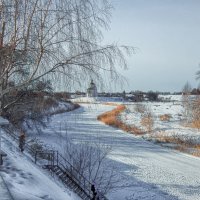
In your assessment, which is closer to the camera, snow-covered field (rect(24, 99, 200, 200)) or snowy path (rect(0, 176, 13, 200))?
snowy path (rect(0, 176, 13, 200))

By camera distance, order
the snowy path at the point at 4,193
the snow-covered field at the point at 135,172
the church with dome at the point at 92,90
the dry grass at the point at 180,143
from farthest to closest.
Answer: the dry grass at the point at 180,143 < the snow-covered field at the point at 135,172 < the church with dome at the point at 92,90 < the snowy path at the point at 4,193

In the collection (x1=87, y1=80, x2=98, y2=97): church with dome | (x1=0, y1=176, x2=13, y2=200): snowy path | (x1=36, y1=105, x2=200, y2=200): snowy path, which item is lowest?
(x1=36, y1=105, x2=200, y2=200): snowy path

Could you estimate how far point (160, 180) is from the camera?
2647 centimetres

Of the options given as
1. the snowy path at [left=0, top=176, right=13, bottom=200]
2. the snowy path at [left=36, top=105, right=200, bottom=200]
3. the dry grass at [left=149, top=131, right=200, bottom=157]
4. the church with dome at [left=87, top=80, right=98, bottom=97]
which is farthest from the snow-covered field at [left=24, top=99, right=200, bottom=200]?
the snowy path at [left=0, top=176, right=13, bottom=200]

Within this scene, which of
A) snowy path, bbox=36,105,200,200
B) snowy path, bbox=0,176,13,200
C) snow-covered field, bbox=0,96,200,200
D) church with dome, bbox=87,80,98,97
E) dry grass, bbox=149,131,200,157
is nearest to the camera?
snowy path, bbox=0,176,13,200

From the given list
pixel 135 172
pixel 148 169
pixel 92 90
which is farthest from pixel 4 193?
pixel 148 169

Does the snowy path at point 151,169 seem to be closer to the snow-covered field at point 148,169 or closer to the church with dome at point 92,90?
the snow-covered field at point 148,169

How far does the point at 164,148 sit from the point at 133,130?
13.7 m

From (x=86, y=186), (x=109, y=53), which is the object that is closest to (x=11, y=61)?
(x=109, y=53)

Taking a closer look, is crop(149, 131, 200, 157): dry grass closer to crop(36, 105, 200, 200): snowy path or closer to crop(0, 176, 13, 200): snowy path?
crop(36, 105, 200, 200): snowy path

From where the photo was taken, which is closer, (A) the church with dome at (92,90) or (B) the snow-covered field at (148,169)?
(A) the church with dome at (92,90)

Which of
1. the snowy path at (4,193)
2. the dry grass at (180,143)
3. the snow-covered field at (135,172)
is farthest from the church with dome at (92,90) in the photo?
the dry grass at (180,143)

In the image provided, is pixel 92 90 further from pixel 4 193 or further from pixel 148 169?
A: pixel 148 169

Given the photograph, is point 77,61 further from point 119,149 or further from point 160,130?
point 160,130
